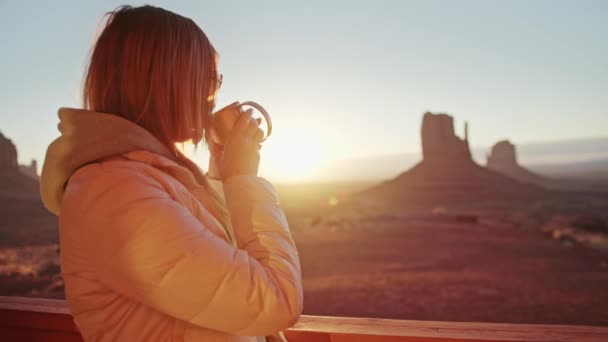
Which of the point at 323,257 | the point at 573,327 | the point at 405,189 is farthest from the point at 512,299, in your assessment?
the point at 405,189

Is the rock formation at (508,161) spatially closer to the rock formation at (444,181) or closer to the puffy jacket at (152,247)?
the rock formation at (444,181)

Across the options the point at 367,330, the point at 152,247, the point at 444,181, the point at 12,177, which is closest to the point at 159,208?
the point at 152,247

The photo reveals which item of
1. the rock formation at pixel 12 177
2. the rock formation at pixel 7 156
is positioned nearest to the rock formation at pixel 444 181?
the rock formation at pixel 12 177

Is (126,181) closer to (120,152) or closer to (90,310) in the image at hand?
(120,152)

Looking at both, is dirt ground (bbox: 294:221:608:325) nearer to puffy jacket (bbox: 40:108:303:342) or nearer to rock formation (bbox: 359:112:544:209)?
puffy jacket (bbox: 40:108:303:342)

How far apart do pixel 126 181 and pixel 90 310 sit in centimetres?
23

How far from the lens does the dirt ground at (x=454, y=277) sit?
360 inches

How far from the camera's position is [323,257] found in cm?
1599

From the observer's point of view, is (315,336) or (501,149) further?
(501,149)

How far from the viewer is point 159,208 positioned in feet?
1.94

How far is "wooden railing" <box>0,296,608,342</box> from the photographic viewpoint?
1.06m

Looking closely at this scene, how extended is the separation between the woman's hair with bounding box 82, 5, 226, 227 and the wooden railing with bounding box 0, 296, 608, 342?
1.92 ft

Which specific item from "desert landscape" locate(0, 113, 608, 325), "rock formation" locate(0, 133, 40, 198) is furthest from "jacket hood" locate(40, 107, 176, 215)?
"rock formation" locate(0, 133, 40, 198)

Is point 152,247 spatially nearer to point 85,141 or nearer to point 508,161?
point 85,141
